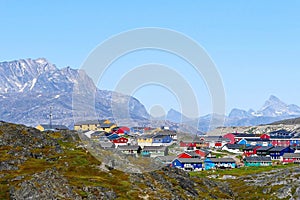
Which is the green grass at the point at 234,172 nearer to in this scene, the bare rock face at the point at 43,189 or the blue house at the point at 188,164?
the blue house at the point at 188,164

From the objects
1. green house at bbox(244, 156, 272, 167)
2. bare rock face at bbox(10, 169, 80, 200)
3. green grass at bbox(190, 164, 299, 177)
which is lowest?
green grass at bbox(190, 164, 299, 177)

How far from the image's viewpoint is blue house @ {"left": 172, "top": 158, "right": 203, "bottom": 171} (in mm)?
176000

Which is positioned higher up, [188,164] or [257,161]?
[188,164]

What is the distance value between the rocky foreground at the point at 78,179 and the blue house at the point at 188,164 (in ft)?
117

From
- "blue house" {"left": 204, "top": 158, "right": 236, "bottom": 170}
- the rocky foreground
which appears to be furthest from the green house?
the rocky foreground

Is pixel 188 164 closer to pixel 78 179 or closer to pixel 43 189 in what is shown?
pixel 78 179

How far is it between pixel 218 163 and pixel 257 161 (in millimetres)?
18792

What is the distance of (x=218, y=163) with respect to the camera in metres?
184

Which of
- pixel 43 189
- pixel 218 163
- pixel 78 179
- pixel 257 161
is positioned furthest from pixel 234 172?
pixel 43 189

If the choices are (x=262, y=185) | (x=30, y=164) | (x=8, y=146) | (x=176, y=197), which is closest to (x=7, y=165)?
(x=30, y=164)

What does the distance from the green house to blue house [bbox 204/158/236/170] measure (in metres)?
9.29

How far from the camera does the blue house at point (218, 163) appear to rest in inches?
7141

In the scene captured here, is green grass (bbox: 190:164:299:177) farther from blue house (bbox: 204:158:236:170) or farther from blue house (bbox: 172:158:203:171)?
blue house (bbox: 172:158:203:171)

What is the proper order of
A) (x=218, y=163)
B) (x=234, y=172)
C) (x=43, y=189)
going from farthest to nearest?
(x=218, y=163) < (x=234, y=172) < (x=43, y=189)
